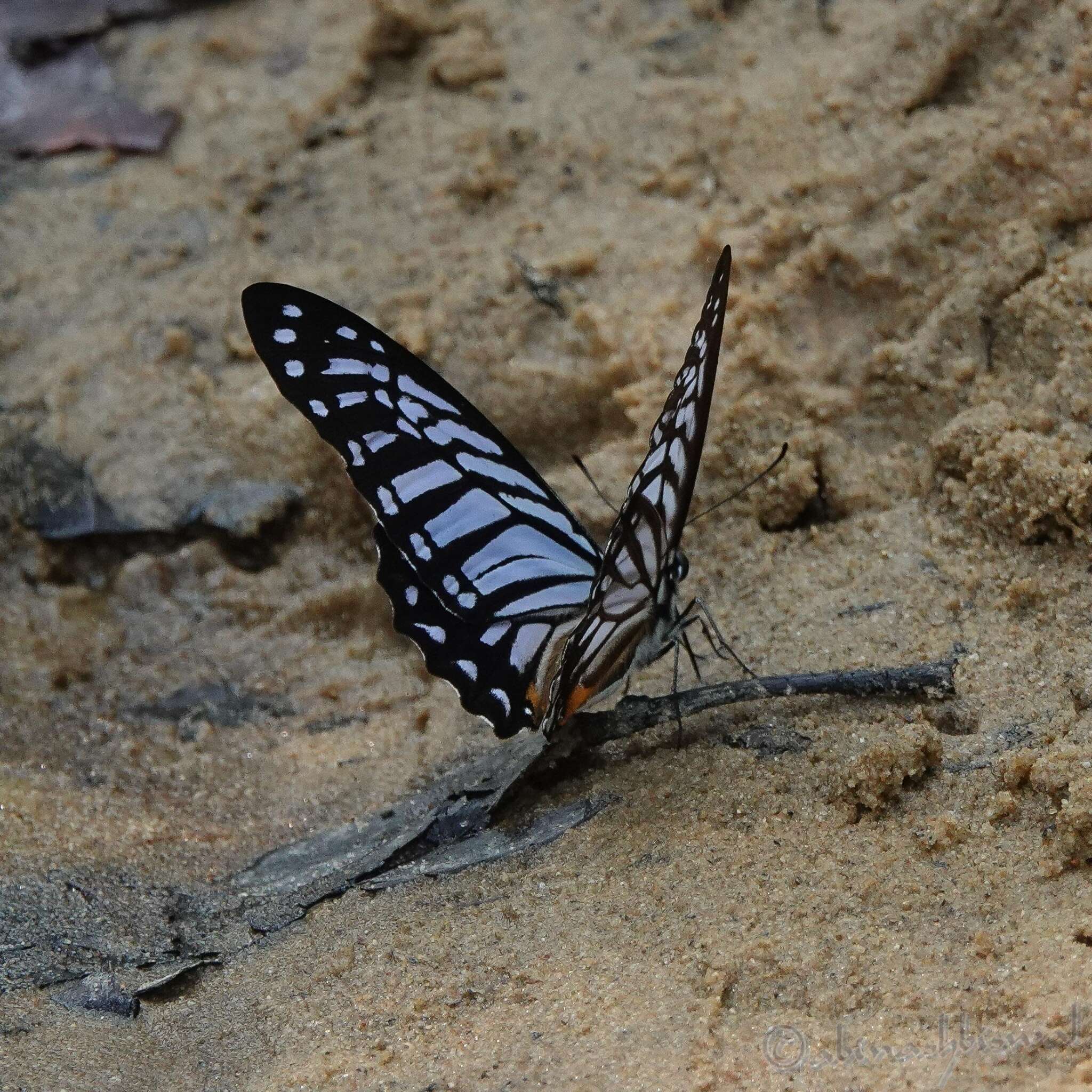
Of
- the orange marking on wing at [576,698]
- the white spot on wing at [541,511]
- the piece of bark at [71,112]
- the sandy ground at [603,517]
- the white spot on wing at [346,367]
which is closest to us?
the sandy ground at [603,517]

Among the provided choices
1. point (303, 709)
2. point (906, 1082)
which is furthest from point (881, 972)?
point (303, 709)

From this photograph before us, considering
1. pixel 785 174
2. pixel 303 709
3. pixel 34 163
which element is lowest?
pixel 303 709

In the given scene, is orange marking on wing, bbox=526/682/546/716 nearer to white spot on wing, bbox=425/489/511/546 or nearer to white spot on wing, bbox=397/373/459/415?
white spot on wing, bbox=425/489/511/546

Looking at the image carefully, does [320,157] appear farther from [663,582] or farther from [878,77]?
[663,582]

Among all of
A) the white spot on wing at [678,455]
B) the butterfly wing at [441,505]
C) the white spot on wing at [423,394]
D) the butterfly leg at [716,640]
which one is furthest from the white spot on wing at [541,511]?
the white spot on wing at [678,455]

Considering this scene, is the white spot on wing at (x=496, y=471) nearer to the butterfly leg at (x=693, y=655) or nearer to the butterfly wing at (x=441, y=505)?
the butterfly wing at (x=441, y=505)

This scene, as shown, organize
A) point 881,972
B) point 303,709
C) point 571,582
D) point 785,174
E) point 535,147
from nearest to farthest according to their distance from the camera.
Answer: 1. point 881,972
2. point 571,582
3. point 303,709
4. point 785,174
5. point 535,147

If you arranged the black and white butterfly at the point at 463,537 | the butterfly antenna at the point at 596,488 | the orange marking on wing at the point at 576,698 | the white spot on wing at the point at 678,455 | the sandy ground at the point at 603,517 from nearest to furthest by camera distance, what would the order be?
1. the sandy ground at the point at 603,517
2. the white spot on wing at the point at 678,455
3. the orange marking on wing at the point at 576,698
4. the black and white butterfly at the point at 463,537
5. the butterfly antenna at the point at 596,488
